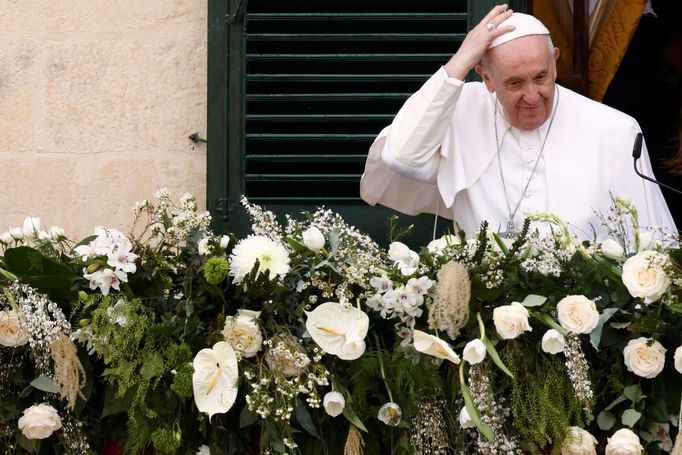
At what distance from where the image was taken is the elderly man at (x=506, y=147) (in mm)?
5031

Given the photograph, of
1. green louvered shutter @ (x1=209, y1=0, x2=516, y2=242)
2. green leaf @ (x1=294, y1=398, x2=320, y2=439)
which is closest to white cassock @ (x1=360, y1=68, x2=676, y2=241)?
green louvered shutter @ (x1=209, y1=0, x2=516, y2=242)

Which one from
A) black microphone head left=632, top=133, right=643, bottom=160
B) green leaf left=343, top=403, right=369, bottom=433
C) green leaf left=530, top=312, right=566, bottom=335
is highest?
black microphone head left=632, top=133, right=643, bottom=160

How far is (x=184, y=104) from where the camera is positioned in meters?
5.82

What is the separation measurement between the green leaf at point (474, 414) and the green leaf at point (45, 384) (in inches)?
39.9

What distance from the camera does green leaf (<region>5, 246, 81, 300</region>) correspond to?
172 inches

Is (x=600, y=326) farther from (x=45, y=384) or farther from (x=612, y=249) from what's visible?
(x=45, y=384)

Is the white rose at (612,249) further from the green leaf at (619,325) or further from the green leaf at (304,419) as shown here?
the green leaf at (304,419)

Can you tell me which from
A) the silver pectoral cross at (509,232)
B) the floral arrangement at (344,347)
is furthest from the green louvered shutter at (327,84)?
the floral arrangement at (344,347)

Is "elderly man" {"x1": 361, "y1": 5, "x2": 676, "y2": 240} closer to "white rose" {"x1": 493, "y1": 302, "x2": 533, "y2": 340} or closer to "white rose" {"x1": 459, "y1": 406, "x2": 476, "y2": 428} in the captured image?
"white rose" {"x1": 493, "y1": 302, "x2": 533, "y2": 340}

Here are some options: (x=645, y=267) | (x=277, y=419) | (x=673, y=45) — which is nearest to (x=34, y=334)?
(x=277, y=419)

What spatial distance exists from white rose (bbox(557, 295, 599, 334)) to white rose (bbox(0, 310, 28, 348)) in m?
1.33

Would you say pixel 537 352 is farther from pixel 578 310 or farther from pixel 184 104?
pixel 184 104

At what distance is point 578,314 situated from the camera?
162 inches

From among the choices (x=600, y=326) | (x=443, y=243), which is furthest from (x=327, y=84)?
(x=600, y=326)
